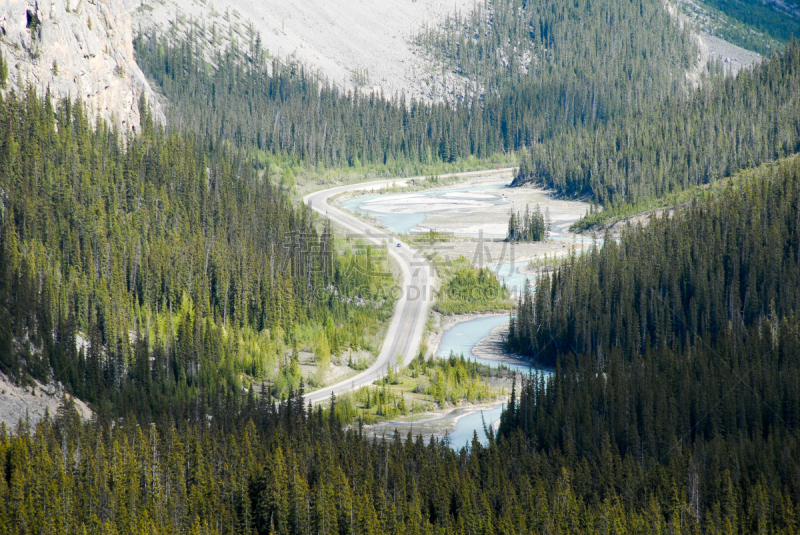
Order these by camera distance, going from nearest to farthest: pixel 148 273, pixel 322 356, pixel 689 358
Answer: pixel 689 358 → pixel 322 356 → pixel 148 273

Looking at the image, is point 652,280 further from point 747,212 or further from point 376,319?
point 376,319

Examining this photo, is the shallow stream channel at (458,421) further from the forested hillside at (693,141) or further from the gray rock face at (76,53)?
A: the forested hillside at (693,141)

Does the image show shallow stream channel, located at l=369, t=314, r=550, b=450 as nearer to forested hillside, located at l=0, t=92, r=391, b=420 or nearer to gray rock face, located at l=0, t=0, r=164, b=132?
forested hillside, located at l=0, t=92, r=391, b=420

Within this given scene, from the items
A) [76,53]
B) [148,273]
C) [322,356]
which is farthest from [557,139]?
[148,273]

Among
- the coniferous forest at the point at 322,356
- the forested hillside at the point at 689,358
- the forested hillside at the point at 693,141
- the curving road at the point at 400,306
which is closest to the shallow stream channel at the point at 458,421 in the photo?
the coniferous forest at the point at 322,356

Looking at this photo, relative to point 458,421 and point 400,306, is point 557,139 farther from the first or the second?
point 458,421

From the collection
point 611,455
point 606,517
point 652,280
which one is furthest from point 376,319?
point 606,517

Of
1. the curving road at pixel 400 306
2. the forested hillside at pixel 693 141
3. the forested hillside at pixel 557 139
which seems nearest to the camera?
the curving road at pixel 400 306
